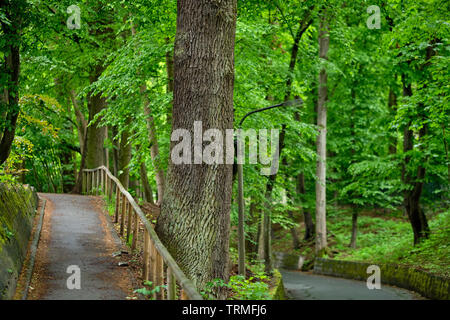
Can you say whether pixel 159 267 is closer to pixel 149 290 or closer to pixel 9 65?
pixel 149 290

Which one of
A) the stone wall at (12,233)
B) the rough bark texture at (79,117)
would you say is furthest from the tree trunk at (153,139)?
the rough bark texture at (79,117)

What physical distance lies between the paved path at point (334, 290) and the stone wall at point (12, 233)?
920 cm

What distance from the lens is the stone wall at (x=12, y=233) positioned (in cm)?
722

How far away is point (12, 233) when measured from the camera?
8.61m

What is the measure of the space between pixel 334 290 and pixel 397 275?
2.39 m

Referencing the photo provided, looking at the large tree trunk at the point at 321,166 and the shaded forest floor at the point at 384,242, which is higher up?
the large tree trunk at the point at 321,166

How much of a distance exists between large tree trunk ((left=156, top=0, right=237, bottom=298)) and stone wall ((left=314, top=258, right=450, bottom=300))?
8776mm

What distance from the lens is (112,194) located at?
53.7 feet

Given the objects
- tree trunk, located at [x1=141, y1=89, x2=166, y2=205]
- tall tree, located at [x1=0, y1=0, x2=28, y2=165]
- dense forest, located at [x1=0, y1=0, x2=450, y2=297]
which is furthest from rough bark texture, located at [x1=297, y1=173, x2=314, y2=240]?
tall tree, located at [x1=0, y1=0, x2=28, y2=165]

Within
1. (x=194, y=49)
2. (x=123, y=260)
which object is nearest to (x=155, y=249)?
(x=123, y=260)

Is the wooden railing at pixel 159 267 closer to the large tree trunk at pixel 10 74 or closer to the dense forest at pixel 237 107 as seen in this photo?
the dense forest at pixel 237 107

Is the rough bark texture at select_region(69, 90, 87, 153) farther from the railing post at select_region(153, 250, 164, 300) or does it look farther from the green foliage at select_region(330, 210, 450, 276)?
the railing post at select_region(153, 250, 164, 300)
